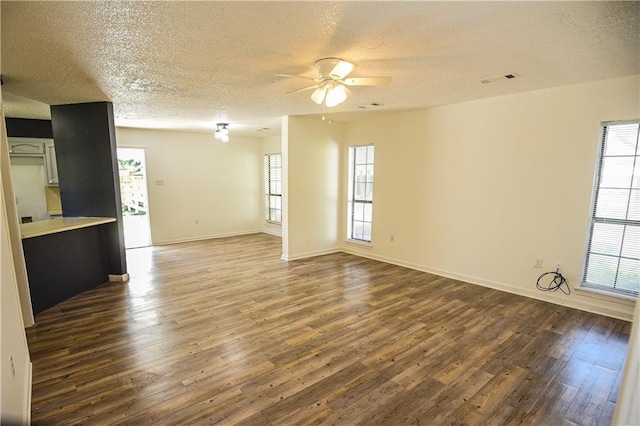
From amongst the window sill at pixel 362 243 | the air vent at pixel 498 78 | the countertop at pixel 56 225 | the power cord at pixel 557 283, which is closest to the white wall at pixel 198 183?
the countertop at pixel 56 225

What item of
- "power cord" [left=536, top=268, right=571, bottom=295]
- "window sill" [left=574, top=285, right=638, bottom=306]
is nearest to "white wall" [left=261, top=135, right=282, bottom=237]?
"power cord" [left=536, top=268, right=571, bottom=295]

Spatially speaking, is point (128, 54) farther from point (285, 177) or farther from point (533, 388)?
point (533, 388)

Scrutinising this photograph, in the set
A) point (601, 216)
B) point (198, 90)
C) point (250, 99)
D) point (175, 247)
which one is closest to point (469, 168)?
point (601, 216)

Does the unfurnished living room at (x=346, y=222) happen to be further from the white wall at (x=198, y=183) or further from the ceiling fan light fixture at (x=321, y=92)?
the white wall at (x=198, y=183)

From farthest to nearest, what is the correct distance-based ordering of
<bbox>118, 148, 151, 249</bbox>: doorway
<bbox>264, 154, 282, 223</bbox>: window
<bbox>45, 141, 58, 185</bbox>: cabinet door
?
<bbox>264, 154, 282, 223</bbox>: window
<bbox>118, 148, 151, 249</bbox>: doorway
<bbox>45, 141, 58, 185</bbox>: cabinet door

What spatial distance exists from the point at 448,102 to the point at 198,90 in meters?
3.34

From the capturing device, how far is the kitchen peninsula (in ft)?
11.0

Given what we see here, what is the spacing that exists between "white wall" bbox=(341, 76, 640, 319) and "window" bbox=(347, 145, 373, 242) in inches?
12.6

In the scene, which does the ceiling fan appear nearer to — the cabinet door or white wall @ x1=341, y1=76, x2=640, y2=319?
white wall @ x1=341, y1=76, x2=640, y2=319

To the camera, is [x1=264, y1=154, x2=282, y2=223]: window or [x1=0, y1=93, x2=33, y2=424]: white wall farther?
[x1=264, y1=154, x2=282, y2=223]: window

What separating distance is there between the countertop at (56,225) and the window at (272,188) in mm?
4193

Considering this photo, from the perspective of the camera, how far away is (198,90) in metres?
3.58

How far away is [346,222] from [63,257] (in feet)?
14.7

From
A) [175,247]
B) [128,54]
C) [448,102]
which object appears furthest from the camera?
[175,247]
